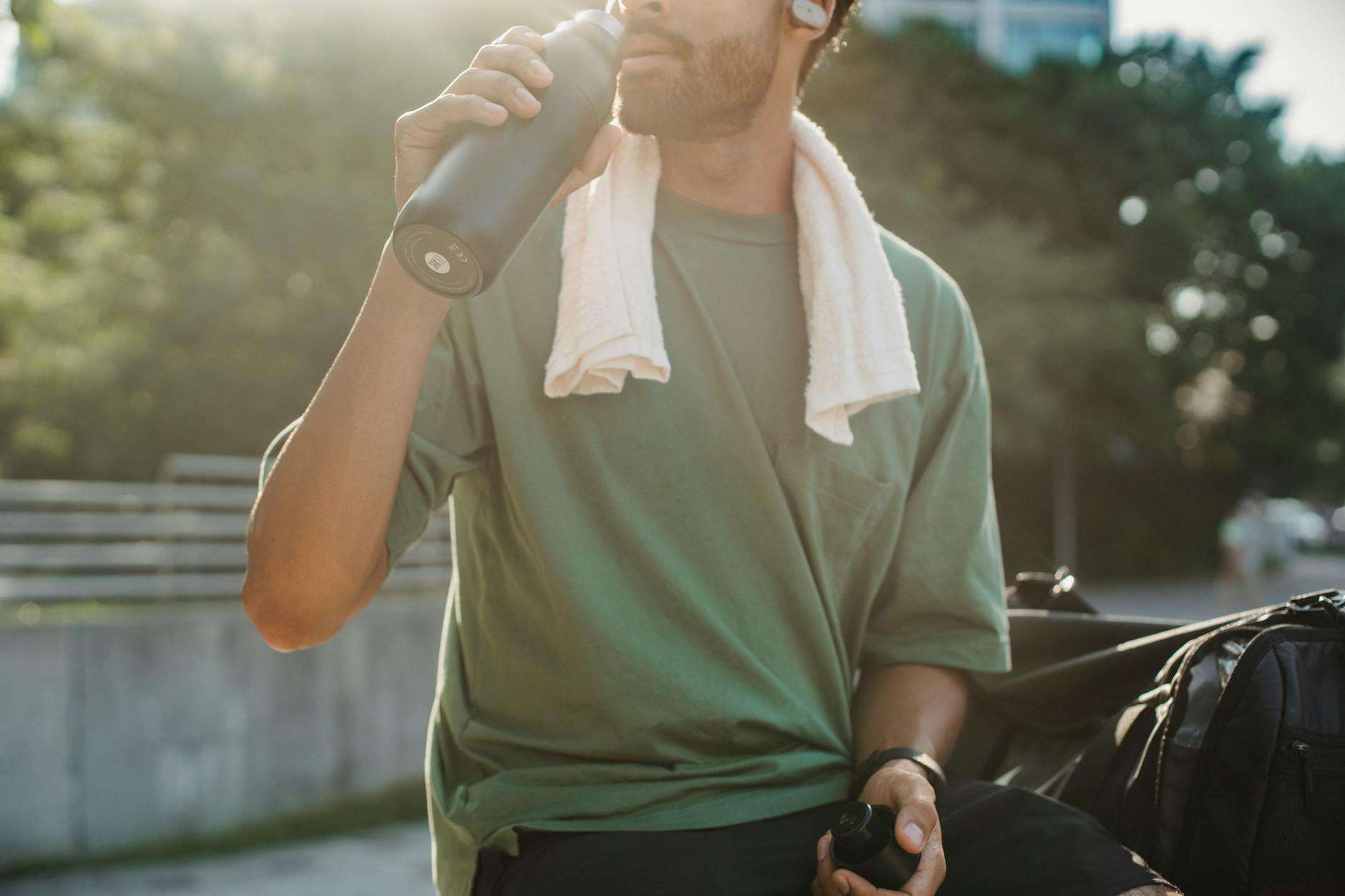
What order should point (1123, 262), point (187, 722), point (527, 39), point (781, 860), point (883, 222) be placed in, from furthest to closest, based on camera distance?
point (1123, 262) → point (883, 222) → point (187, 722) → point (781, 860) → point (527, 39)

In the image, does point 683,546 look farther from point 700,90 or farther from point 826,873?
point 700,90

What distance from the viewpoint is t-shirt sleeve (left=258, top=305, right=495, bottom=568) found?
5.46 ft

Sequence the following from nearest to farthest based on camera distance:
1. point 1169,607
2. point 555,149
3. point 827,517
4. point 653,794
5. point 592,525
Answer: point 555,149 → point 653,794 → point 592,525 → point 827,517 → point 1169,607

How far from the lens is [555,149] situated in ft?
4.29

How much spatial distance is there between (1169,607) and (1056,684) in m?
16.5

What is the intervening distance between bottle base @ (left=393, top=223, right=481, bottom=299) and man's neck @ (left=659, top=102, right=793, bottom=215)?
0.90 metres

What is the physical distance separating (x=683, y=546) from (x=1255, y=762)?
84 centimetres

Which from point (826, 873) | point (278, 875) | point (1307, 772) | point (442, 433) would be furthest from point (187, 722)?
point (1307, 772)

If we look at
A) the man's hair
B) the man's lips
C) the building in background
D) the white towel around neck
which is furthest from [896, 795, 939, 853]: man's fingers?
the building in background

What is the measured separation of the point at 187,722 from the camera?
249 inches

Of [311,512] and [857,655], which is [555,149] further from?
[857,655]

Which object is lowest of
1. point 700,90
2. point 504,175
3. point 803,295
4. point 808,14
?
point 803,295

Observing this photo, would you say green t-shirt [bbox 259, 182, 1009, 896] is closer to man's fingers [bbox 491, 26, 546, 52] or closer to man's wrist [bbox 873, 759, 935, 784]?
man's wrist [bbox 873, 759, 935, 784]

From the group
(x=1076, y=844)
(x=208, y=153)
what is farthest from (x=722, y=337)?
(x=208, y=153)
